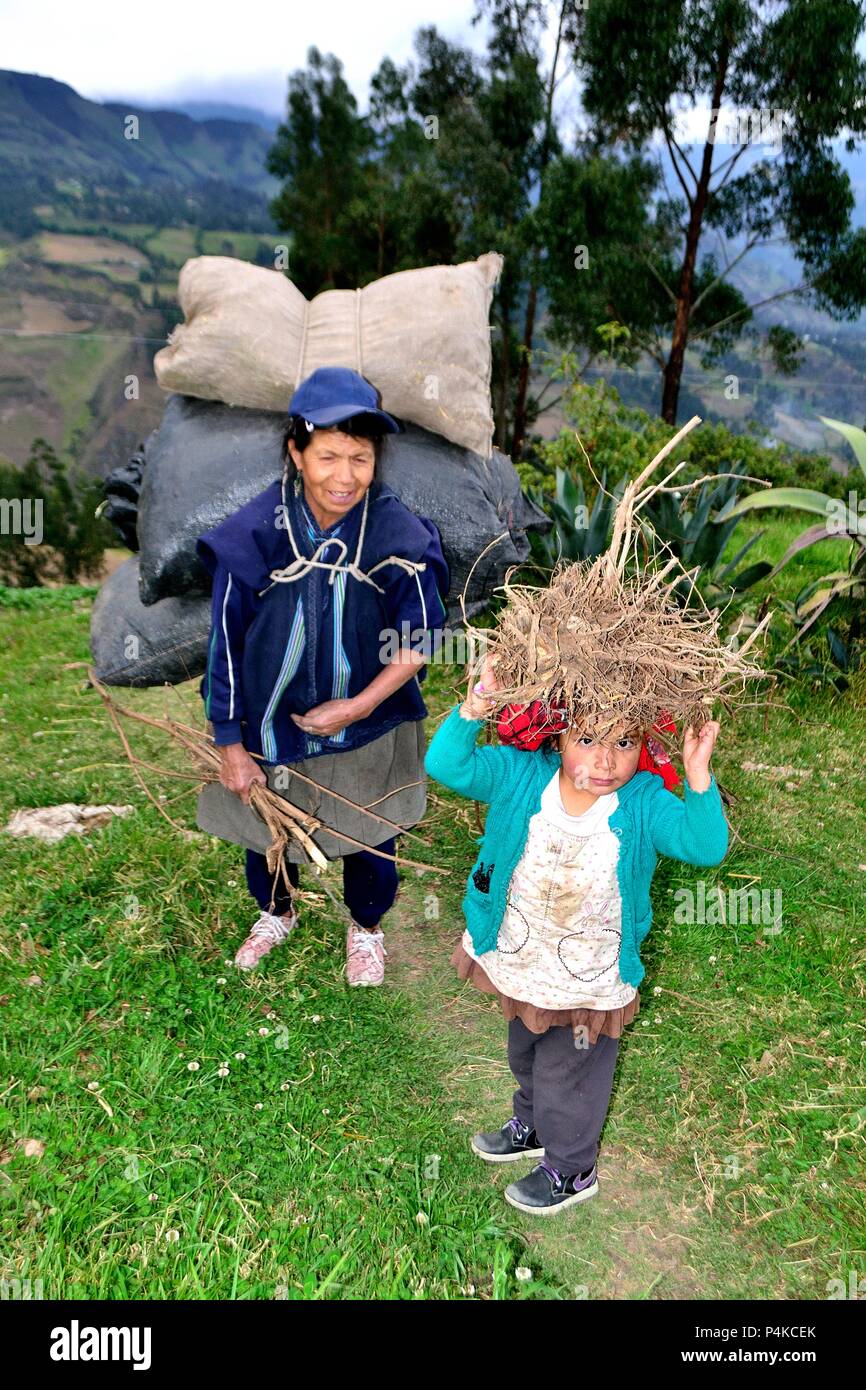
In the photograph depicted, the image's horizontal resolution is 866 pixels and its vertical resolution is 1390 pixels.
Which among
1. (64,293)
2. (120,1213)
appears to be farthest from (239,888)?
(64,293)

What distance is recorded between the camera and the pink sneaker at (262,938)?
9.53ft

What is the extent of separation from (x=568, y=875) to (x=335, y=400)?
1147 millimetres

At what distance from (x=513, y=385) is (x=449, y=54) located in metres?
8.28

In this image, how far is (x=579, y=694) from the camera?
165 cm

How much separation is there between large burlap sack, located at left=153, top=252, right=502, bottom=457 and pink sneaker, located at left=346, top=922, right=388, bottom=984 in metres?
1.70

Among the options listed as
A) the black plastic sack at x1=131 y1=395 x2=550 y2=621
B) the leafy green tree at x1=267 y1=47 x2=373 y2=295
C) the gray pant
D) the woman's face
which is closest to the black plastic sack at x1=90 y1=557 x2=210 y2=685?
the black plastic sack at x1=131 y1=395 x2=550 y2=621

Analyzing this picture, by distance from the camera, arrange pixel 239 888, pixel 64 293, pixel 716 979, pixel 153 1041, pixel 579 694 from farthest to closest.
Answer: pixel 64 293 < pixel 239 888 < pixel 716 979 < pixel 153 1041 < pixel 579 694

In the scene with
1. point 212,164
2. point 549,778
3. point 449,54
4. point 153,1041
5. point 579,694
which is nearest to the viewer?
point 579,694

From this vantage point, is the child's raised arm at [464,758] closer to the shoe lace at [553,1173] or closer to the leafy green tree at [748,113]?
the shoe lace at [553,1173]

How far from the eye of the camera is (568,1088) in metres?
2.00

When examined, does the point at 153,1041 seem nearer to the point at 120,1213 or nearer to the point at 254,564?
the point at 120,1213

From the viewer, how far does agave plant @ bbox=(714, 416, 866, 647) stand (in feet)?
15.1

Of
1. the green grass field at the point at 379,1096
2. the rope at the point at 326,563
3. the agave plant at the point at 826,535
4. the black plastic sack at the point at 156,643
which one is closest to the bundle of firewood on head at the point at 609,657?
the rope at the point at 326,563

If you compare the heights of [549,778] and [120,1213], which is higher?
[549,778]
